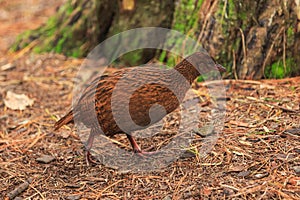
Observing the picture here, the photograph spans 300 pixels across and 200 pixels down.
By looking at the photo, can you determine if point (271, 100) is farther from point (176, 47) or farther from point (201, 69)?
point (176, 47)

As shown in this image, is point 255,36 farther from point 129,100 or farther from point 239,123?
point 129,100

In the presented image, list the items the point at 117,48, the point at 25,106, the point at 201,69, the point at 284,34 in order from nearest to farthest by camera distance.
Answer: the point at 201,69, the point at 284,34, the point at 25,106, the point at 117,48

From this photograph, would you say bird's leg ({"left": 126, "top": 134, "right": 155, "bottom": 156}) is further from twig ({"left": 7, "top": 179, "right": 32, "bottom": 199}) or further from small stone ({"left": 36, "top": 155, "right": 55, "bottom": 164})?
twig ({"left": 7, "top": 179, "right": 32, "bottom": 199})

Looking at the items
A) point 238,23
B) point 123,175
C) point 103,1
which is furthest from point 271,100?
point 103,1

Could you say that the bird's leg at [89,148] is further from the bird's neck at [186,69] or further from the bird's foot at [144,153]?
the bird's neck at [186,69]

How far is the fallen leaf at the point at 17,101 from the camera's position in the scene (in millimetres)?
5929

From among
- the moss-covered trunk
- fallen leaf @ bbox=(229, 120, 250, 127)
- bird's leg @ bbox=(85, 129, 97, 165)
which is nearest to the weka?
bird's leg @ bbox=(85, 129, 97, 165)

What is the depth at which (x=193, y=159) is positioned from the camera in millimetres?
4191

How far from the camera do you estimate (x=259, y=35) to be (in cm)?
531

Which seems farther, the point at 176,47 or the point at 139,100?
the point at 176,47

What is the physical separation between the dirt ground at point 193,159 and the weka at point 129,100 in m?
0.40

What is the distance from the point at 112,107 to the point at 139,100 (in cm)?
26

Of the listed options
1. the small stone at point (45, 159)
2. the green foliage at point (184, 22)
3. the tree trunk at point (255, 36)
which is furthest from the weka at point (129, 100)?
the green foliage at point (184, 22)

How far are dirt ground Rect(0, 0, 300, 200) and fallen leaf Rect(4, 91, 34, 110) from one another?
0.20 ft
